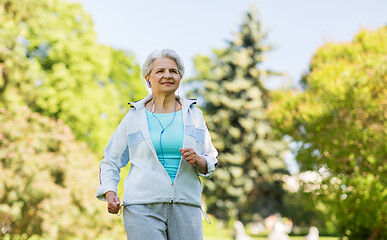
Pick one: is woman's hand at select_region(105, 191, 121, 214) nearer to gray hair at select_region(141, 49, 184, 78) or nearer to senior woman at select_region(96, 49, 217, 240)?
senior woman at select_region(96, 49, 217, 240)

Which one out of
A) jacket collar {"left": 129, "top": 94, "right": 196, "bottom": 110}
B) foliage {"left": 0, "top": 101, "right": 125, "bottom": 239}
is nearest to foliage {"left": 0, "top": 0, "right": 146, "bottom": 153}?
foliage {"left": 0, "top": 101, "right": 125, "bottom": 239}

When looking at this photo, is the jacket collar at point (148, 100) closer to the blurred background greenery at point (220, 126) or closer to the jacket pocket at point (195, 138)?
the jacket pocket at point (195, 138)

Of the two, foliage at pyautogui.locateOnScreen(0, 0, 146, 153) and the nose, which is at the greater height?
foliage at pyautogui.locateOnScreen(0, 0, 146, 153)

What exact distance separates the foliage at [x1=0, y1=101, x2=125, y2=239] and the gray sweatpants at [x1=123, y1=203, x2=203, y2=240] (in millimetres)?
9302

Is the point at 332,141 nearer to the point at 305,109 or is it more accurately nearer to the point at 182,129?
the point at 305,109

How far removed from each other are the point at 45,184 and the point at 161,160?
980 centimetres

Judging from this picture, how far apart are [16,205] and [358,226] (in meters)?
9.11

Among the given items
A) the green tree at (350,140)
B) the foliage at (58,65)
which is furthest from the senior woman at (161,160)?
the foliage at (58,65)

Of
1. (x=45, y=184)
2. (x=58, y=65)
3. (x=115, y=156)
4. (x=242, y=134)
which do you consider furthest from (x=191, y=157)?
(x=242, y=134)

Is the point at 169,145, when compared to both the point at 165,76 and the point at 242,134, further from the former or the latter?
the point at 242,134

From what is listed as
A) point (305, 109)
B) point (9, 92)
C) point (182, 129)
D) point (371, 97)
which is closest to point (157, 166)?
point (182, 129)

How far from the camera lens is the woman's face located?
8.93ft

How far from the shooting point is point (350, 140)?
1306 cm

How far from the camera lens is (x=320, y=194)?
1395cm
